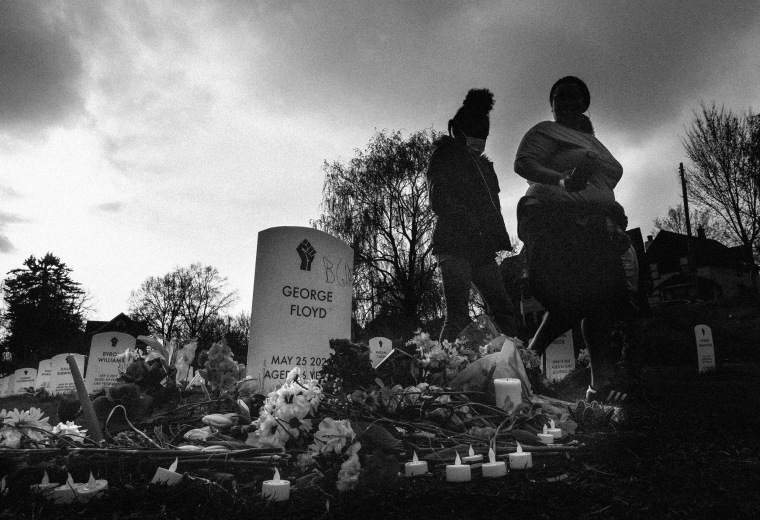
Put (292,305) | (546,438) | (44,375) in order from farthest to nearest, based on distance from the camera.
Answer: (44,375) → (292,305) → (546,438)

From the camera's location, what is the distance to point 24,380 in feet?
42.9

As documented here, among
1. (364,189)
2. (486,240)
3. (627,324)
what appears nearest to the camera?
(627,324)

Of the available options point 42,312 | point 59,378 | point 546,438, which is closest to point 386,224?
point 59,378

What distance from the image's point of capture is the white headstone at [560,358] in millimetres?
7545

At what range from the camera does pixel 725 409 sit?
3441 millimetres

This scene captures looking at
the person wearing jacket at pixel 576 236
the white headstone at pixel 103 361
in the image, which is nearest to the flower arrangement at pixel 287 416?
the person wearing jacket at pixel 576 236

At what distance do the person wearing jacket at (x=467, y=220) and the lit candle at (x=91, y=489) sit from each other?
11.9 feet

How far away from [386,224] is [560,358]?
11331 millimetres

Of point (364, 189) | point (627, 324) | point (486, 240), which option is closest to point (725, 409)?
point (627, 324)

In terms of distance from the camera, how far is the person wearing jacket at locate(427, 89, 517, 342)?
5.10 metres

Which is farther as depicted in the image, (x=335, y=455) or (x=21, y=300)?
(x=21, y=300)

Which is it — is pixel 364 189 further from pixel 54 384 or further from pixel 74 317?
pixel 74 317

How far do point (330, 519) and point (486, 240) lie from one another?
4.05 m

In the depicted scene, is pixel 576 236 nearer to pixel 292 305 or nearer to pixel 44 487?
pixel 292 305
